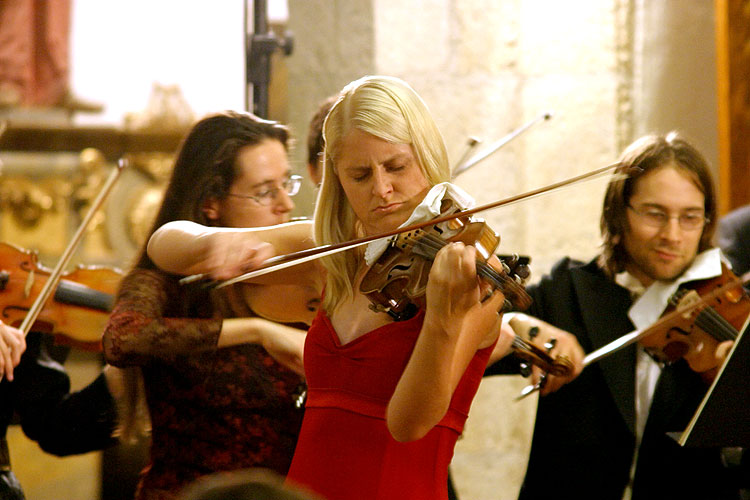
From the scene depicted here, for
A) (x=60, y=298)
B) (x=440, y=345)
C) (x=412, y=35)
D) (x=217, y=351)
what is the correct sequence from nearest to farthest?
(x=440, y=345) → (x=217, y=351) → (x=60, y=298) → (x=412, y=35)

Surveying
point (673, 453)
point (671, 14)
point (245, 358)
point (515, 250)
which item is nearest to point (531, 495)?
point (673, 453)

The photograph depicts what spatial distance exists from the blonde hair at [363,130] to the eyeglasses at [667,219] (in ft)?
2.40

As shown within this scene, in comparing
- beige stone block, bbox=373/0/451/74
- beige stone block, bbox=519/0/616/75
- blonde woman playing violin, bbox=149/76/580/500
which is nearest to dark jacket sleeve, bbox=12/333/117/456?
blonde woman playing violin, bbox=149/76/580/500

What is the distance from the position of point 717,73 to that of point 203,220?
2150mm

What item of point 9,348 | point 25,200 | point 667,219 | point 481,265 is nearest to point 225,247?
point 481,265

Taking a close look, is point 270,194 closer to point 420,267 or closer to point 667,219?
point 420,267

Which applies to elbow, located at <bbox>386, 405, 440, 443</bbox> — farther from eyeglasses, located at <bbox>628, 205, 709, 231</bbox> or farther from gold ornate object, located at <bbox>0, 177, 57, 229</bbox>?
gold ornate object, located at <bbox>0, 177, 57, 229</bbox>

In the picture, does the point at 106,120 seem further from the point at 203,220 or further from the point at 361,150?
the point at 361,150

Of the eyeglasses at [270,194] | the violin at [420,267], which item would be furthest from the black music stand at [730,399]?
the eyeglasses at [270,194]

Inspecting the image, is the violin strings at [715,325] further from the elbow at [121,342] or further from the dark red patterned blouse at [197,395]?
the elbow at [121,342]

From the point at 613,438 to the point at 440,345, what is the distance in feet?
2.85

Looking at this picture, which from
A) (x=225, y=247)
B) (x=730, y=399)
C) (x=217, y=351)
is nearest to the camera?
(x=225, y=247)

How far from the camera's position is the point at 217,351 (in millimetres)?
1716

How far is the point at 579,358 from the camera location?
1.72 m
